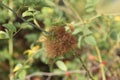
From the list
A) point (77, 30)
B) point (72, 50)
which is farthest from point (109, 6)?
point (72, 50)

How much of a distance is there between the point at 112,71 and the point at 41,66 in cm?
50

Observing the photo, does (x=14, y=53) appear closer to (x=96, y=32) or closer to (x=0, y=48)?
(x=0, y=48)

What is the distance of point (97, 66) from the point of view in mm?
1670

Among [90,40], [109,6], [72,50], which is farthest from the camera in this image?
[109,6]

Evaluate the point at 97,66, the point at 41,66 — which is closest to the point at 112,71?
the point at 97,66

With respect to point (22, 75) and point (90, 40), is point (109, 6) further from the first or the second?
point (22, 75)

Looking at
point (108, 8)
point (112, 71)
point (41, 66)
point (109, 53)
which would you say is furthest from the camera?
point (108, 8)

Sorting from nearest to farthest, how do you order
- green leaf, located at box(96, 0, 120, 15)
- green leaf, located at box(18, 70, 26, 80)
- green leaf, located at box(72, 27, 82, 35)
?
1. green leaf, located at box(18, 70, 26, 80)
2. green leaf, located at box(72, 27, 82, 35)
3. green leaf, located at box(96, 0, 120, 15)

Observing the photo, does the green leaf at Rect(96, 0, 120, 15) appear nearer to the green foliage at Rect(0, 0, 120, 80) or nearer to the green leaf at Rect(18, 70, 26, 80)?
the green foliage at Rect(0, 0, 120, 80)

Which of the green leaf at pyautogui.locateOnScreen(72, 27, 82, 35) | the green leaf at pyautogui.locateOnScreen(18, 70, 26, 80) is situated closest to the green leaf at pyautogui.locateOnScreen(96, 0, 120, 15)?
the green leaf at pyautogui.locateOnScreen(72, 27, 82, 35)

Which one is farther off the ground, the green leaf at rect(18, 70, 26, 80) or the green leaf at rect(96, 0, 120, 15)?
the green leaf at rect(96, 0, 120, 15)

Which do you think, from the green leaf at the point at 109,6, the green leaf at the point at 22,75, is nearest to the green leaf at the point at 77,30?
A: the green leaf at the point at 22,75

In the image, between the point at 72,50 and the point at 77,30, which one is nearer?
the point at 72,50

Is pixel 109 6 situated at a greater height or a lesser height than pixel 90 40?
greater
